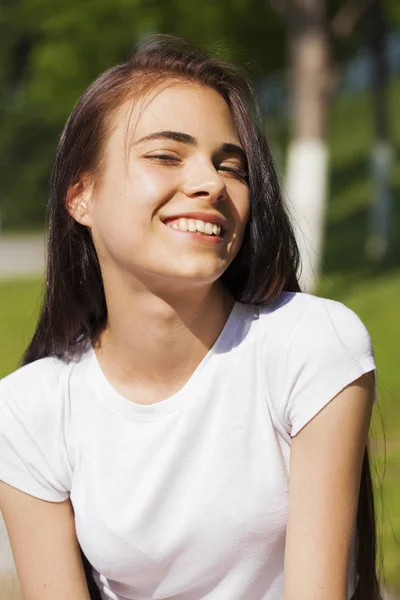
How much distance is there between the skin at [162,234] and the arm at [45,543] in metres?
0.30

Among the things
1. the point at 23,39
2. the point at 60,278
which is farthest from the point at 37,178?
the point at 60,278

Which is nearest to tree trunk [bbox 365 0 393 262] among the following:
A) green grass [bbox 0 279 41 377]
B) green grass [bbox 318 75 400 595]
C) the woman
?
green grass [bbox 318 75 400 595]

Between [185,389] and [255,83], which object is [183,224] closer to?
[185,389]

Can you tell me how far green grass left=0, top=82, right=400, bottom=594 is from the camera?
171 inches

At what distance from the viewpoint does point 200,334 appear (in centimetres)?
228

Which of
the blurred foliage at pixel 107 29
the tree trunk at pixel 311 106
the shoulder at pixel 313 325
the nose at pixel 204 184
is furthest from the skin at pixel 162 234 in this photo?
the blurred foliage at pixel 107 29

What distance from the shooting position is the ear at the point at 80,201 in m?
2.32

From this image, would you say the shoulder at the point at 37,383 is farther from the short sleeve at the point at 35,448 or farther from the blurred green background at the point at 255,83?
the blurred green background at the point at 255,83

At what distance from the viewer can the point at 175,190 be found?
7.09 feet

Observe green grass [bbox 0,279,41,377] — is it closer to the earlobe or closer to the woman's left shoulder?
the earlobe

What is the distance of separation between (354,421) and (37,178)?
19852mm

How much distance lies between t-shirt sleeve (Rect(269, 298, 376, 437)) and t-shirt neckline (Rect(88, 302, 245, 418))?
0.15 metres

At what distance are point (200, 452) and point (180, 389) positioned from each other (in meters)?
0.15

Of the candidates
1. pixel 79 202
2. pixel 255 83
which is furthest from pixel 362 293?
pixel 79 202
